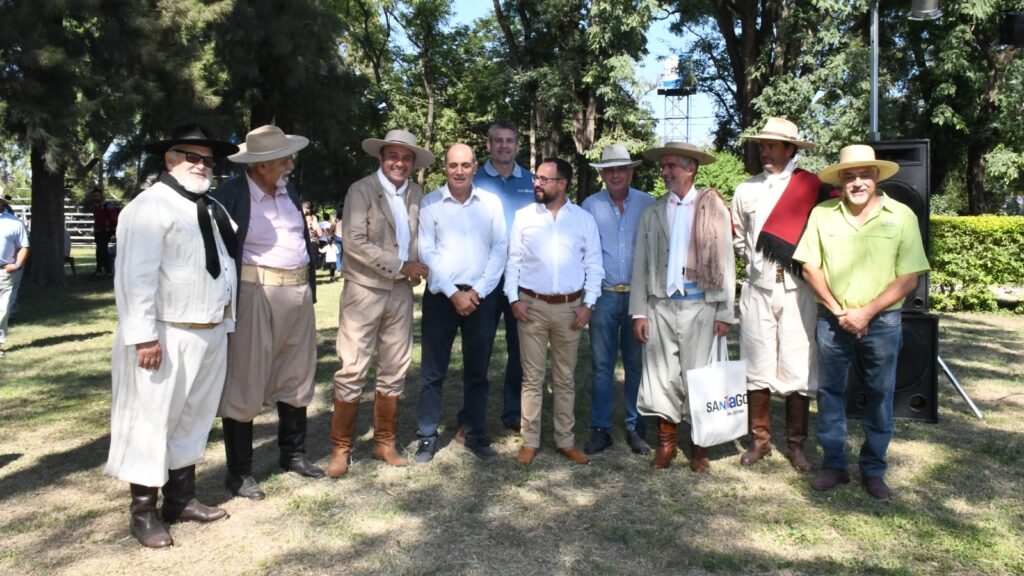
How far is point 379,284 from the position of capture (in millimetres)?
5035

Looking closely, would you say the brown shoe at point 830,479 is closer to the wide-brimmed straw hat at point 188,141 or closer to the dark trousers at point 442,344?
the dark trousers at point 442,344

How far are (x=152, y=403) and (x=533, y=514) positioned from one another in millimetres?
2038

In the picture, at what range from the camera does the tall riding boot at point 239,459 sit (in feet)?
15.2

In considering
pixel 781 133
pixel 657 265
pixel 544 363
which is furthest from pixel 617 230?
pixel 781 133

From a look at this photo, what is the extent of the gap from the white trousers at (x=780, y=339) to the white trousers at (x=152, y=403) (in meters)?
3.29

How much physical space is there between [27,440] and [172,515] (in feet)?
7.79

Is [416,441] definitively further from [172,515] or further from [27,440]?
[27,440]

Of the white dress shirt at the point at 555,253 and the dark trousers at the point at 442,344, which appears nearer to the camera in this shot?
the white dress shirt at the point at 555,253

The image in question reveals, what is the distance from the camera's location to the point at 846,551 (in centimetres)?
389

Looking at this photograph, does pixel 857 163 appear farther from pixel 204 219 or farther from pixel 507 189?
pixel 204 219

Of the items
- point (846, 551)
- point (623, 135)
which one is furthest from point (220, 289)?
point (623, 135)

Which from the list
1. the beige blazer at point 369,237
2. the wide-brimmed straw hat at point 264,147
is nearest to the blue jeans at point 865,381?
the beige blazer at point 369,237

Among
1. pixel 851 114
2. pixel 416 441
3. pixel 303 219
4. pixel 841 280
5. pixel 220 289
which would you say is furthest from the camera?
pixel 851 114

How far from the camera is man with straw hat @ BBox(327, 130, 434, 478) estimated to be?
16.5 ft
